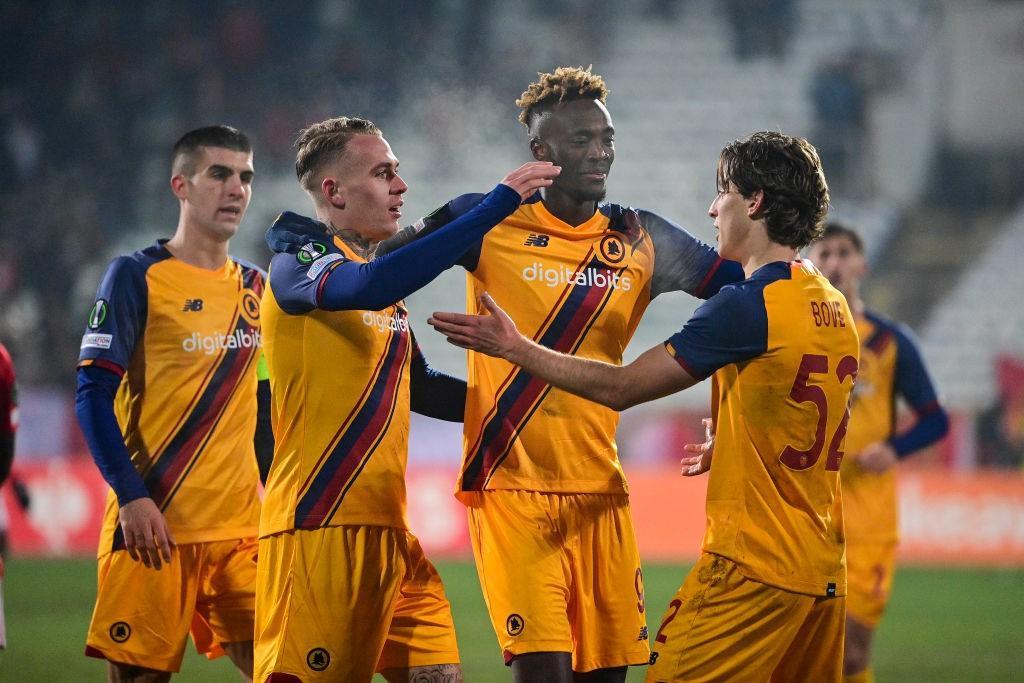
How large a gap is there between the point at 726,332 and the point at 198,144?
2.85 m

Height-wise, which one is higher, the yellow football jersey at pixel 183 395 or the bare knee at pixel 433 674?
A: the yellow football jersey at pixel 183 395

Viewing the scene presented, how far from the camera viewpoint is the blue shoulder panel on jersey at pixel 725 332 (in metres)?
3.81

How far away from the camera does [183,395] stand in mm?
5098

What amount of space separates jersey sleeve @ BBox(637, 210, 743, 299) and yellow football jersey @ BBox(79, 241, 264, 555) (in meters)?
1.78

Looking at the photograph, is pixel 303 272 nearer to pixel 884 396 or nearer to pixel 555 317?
pixel 555 317

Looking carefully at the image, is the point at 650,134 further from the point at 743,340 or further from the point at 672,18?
the point at 743,340

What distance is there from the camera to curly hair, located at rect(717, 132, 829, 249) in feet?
13.1

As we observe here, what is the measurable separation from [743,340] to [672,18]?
18620mm

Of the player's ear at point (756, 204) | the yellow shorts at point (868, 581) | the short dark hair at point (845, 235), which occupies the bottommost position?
the yellow shorts at point (868, 581)

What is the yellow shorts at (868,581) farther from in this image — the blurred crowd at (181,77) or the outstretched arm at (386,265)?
the blurred crowd at (181,77)

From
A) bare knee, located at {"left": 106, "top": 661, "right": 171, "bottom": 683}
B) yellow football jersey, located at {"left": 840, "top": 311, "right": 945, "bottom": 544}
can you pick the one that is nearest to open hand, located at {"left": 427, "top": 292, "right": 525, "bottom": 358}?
bare knee, located at {"left": 106, "top": 661, "right": 171, "bottom": 683}

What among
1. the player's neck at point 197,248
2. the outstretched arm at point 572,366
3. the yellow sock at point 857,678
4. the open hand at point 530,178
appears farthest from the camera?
the yellow sock at point 857,678

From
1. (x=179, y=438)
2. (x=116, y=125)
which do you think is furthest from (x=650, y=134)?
(x=179, y=438)

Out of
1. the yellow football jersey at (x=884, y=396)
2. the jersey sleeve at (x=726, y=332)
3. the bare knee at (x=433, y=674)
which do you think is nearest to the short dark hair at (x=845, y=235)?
the yellow football jersey at (x=884, y=396)
